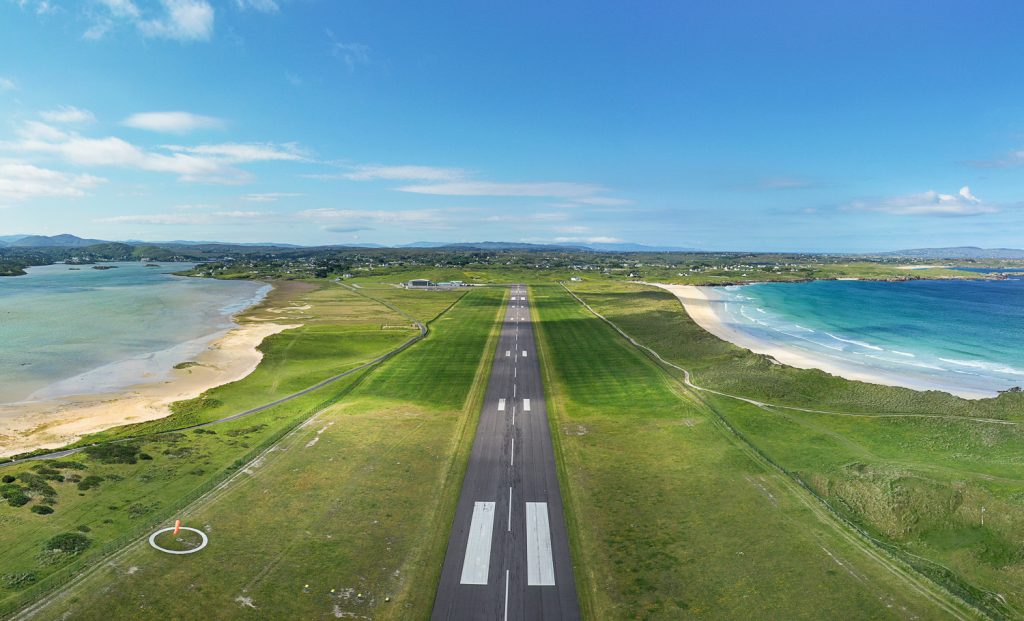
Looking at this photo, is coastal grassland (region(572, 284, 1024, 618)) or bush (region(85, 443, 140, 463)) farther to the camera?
bush (region(85, 443, 140, 463))

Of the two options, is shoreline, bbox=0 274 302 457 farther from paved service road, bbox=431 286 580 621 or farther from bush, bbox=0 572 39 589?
paved service road, bbox=431 286 580 621

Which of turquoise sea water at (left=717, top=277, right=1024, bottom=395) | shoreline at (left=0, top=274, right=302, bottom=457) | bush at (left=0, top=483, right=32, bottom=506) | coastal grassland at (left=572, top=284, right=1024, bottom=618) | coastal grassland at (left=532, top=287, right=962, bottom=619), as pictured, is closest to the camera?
coastal grassland at (left=532, top=287, right=962, bottom=619)

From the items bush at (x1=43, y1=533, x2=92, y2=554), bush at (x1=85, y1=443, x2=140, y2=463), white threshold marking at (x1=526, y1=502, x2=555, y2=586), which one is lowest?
white threshold marking at (x1=526, y1=502, x2=555, y2=586)

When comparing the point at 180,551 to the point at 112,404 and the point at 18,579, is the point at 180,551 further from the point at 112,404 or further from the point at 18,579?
the point at 112,404

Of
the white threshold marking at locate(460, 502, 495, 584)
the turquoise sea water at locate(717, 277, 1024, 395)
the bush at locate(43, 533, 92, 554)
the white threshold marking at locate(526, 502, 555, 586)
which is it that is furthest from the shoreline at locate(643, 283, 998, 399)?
the bush at locate(43, 533, 92, 554)

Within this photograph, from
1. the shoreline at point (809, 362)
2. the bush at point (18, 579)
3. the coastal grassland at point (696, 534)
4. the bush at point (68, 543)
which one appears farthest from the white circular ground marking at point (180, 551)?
the shoreline at point (809, 362)

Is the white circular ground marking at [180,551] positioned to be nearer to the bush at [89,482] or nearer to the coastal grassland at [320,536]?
the coastal grassland at [320,536]

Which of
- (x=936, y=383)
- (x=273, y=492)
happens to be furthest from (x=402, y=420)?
(x=936, y=383)
